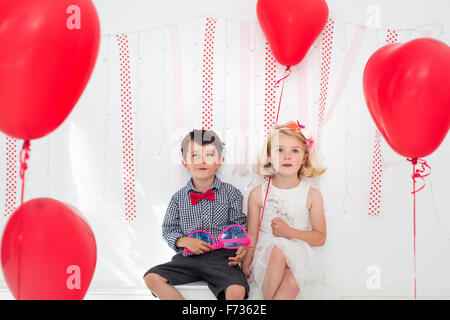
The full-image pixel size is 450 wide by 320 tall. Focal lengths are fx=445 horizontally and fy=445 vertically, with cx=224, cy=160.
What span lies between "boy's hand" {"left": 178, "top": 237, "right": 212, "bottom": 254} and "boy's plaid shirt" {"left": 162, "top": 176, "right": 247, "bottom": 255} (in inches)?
2.5

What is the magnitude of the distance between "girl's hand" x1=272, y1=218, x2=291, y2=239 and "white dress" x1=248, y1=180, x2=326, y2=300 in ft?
0.10

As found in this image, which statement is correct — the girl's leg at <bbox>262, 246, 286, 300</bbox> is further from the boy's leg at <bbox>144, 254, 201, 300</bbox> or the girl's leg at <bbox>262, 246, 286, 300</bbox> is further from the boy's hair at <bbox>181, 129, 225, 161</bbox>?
the boy's hair at <bbox>181, 129, 225, 161</bbox>

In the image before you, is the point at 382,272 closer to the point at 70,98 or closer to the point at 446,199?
the point at 446,199

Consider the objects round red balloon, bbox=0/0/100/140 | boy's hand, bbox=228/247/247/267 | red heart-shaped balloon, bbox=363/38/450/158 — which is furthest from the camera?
boy's hand, bbox=228/247/247/267

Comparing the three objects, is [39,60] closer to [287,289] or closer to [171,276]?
[171,276]

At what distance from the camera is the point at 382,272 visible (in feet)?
6.63

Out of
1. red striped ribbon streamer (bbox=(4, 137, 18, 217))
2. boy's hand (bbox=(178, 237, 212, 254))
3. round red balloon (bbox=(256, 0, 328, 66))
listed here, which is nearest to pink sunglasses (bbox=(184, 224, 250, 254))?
boy's hand (bbox=(178, 237, 212, 254))

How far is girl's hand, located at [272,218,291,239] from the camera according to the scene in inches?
71.2

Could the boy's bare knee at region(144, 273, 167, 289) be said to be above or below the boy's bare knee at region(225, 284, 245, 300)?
above

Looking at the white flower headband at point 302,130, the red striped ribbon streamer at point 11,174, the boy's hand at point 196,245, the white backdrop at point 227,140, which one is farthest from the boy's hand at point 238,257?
the red striped ribbon streamer at point 11,174

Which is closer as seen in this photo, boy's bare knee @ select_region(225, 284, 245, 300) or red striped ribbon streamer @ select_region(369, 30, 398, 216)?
boy's bare knee @ select_region(225, 284, 245, 300)

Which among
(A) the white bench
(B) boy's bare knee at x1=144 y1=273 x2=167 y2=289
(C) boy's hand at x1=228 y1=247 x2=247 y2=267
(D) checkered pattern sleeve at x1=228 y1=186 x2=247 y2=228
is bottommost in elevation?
(A) the white bench

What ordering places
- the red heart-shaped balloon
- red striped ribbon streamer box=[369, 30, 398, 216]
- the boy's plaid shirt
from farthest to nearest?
red striped ribbon streamer box=[369, 30, 398, 216], the boy's plaid shirt, the red heart-shaped balloon

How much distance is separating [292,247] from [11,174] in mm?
1326
